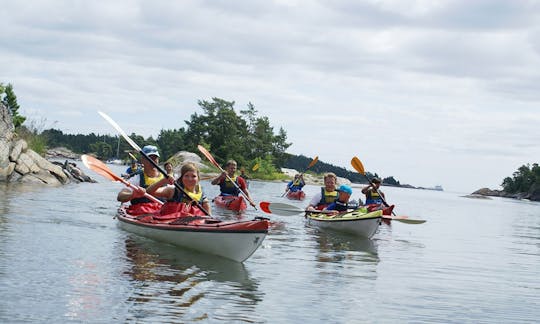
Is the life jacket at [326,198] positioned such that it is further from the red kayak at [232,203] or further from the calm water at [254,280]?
the red kayak at [232,203]

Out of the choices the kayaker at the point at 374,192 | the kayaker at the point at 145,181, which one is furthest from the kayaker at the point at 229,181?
the kayaker at the point at 145,181

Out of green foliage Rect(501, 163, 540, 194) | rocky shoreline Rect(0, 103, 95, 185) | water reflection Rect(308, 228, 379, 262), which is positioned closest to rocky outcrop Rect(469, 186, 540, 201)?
green foliage Rect(501, 163, 540, 194)

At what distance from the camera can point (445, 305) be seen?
814 centimetres

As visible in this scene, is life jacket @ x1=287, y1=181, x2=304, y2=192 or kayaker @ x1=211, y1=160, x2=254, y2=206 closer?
kayaker @ x1=211, y1=160, x2=254, y2=206

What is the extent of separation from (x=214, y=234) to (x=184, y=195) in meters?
1.74

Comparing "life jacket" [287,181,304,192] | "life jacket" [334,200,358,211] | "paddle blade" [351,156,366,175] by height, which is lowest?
"life jacket" [334,200,358,211]

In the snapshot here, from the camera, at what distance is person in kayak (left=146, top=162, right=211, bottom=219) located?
439 inches

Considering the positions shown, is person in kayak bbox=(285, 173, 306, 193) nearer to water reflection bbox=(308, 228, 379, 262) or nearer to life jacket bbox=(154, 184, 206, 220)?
water reflection bbox=(308, 228, 379, 262)

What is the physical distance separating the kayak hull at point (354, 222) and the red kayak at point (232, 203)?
4.69 m

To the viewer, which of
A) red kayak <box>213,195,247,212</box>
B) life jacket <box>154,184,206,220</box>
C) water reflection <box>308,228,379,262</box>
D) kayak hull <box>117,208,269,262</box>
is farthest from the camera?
red kayak <box>213,195,247,212</box>

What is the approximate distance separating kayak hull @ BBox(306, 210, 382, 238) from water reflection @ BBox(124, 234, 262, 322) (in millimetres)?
5367

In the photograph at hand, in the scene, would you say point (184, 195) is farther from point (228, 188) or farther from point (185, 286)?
point (228, 188)

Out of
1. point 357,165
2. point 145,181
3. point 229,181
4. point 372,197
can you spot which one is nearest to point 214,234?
point 145,181

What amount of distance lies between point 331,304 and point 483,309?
1979mm
